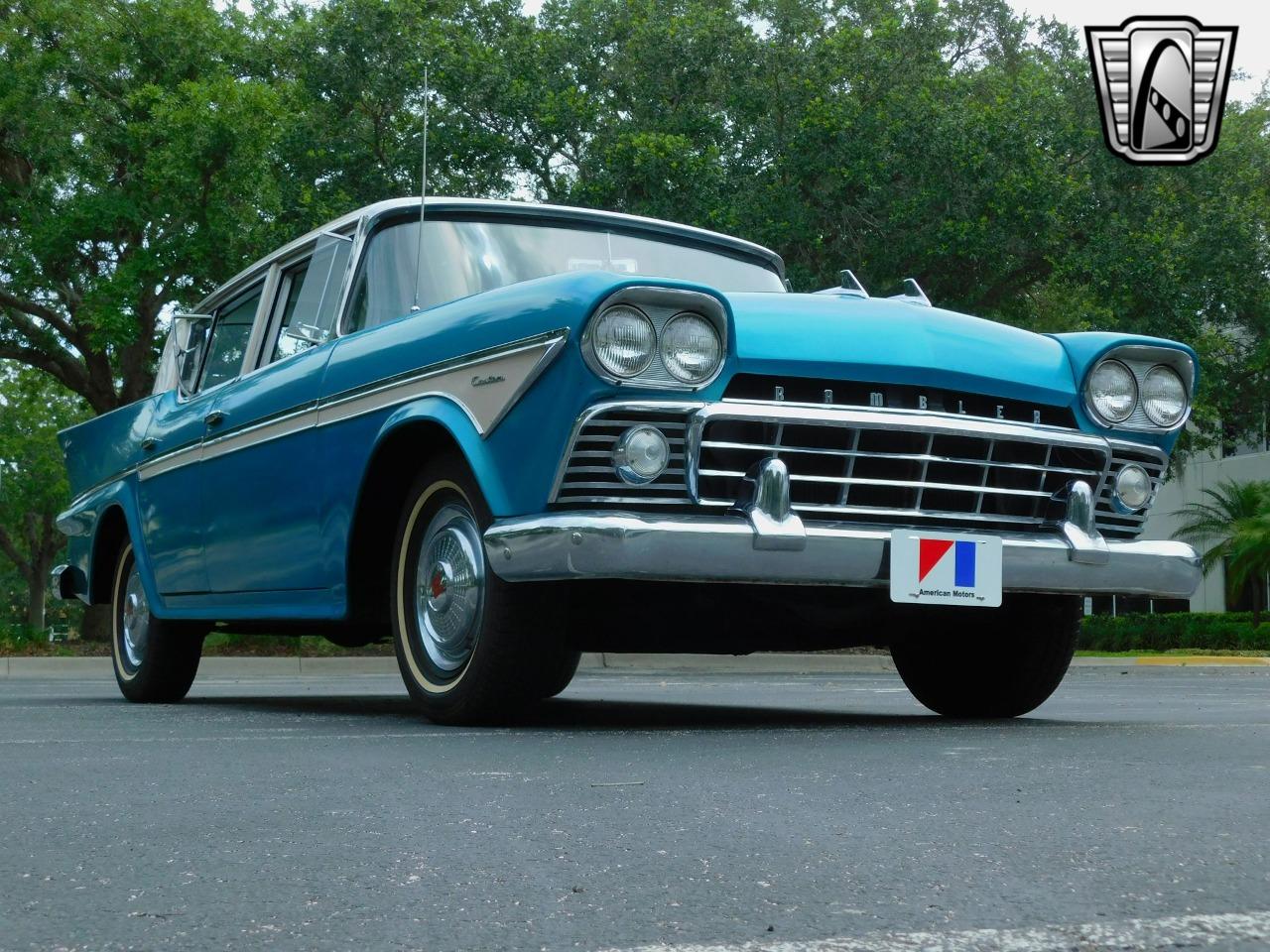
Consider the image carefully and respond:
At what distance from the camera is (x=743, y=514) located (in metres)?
5.01

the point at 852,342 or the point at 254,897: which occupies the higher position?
the point at 852,342

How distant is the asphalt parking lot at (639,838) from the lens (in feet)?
7.78

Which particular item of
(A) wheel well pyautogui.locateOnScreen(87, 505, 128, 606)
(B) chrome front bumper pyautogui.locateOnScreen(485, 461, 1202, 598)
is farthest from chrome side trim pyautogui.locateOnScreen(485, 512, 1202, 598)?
(A) wheel well pyautogui.locateOnScreen(87, 505, 128, 606)

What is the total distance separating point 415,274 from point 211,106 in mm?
14459

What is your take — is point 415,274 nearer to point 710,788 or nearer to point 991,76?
point 710,788

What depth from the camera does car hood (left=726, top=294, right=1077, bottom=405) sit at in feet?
16.8

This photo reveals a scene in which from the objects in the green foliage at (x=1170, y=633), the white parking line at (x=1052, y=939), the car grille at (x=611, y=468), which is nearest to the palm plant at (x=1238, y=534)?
the green foliage at (x=1170, y=633)

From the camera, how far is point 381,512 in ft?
19.4

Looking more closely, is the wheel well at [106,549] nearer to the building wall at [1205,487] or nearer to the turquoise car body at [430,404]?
the turquoise car body at [430,404]

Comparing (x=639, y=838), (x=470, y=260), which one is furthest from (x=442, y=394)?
(x=639, y=838)

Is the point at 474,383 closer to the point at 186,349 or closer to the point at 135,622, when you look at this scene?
the point at 186,349

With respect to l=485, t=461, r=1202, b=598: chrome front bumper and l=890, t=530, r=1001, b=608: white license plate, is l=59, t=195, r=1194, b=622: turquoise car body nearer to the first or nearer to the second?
l=485, t=461, r=1202, b=598: chrome front bumper

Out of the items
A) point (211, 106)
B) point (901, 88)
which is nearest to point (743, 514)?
point (211, 106)

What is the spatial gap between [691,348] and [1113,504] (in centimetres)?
166
